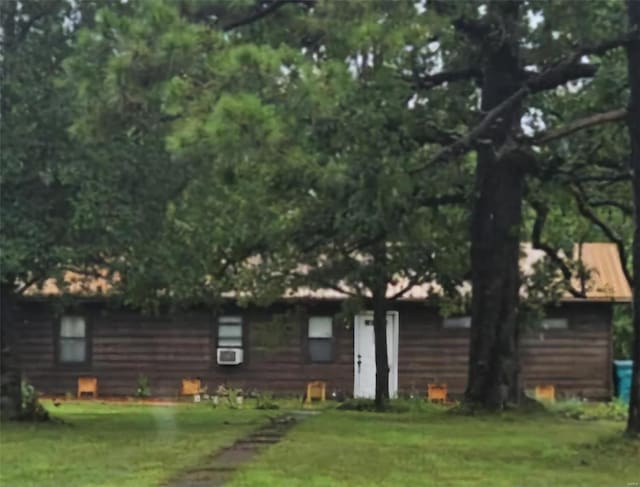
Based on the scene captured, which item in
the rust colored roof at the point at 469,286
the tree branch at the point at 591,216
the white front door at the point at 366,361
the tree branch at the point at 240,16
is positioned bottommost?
the white front door at the point at 366,361

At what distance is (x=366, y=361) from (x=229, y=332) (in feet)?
14.9

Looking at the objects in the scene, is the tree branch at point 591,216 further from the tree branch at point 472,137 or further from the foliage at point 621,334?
the foliage at point 621,334

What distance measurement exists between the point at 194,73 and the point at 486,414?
901cm

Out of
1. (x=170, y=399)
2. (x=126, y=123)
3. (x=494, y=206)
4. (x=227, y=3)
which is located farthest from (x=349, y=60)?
(x=170, y=399)

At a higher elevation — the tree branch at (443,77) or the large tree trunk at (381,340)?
the tree branch at (443,77)

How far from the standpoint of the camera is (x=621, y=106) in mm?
16047

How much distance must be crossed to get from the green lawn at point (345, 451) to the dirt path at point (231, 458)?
0.15m

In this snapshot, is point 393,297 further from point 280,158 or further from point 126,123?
point 280,158

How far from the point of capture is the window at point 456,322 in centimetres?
2495

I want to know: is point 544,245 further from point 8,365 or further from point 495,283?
Answer: point 8,365

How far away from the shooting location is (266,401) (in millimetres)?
22156

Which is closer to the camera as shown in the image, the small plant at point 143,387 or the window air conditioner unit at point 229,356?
the window air conditioner unit at point 229,356

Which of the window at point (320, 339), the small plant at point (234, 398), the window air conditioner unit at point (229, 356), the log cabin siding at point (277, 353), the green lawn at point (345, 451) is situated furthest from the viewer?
the window air conditioner unit at point (229, 356)

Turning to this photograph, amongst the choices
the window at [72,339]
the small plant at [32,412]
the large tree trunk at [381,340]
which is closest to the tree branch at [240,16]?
the small plant at [32,412]
